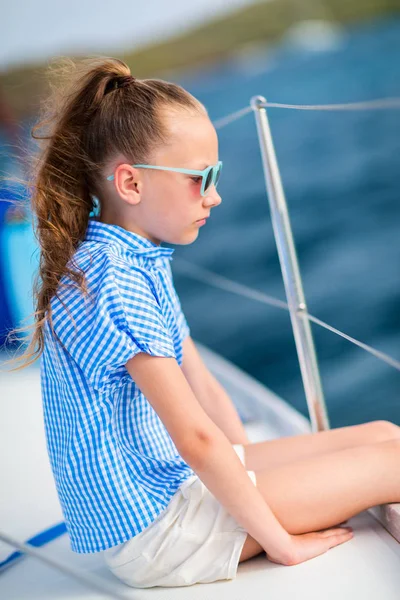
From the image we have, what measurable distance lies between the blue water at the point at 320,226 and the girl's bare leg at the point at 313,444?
8.28ft

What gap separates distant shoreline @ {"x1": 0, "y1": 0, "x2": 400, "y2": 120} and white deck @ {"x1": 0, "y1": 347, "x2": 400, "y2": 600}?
8365mm

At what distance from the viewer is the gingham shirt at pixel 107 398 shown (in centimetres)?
88

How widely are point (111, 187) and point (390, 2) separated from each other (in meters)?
12.1

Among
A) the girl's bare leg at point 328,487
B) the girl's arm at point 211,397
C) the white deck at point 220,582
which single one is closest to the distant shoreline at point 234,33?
the white deck at point 220,582

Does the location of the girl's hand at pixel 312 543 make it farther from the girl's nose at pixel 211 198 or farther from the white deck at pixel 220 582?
the girl's nose at pixel 211 198

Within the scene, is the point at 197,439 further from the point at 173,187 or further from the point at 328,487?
the point at 173,187

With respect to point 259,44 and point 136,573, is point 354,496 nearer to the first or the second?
point 136,573

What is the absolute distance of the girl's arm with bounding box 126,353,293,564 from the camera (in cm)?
87

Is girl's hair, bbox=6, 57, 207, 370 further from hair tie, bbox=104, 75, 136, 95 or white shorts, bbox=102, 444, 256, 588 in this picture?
white shorts, bbox=102, 444, 256, 588

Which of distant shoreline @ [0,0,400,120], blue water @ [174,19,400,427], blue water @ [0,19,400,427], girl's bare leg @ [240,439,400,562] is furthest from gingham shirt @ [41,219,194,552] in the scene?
distant shoreline @ [0,0,400,120]

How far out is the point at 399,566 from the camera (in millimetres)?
901

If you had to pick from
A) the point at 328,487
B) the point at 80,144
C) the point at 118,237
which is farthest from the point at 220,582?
the point at 80,144

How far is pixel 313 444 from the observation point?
1.09 metres

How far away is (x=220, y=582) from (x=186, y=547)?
2.2 inches
